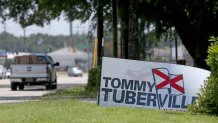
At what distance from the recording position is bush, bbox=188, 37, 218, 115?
15.0 metres

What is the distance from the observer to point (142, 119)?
13.1 m

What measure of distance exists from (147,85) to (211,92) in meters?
1.70

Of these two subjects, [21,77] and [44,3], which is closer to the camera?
[44,3]

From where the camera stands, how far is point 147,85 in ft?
51.6

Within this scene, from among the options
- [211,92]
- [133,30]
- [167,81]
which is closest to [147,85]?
[167,81]

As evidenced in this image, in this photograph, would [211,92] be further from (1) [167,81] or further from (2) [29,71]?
(2) [29,71]

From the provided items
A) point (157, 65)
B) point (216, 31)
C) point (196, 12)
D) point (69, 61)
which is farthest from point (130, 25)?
point (69, 61)

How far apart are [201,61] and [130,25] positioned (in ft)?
15.4

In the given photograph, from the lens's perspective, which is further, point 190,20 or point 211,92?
point 190,20

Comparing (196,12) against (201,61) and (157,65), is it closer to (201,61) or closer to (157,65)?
(201,61)

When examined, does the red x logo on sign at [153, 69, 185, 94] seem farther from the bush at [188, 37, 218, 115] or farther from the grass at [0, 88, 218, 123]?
the grass at [0, 88, 218, 123]

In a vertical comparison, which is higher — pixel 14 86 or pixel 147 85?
pixel 147 85

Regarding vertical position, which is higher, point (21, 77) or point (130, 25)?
point (130, 25)

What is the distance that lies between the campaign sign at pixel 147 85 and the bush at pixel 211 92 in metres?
0.54
